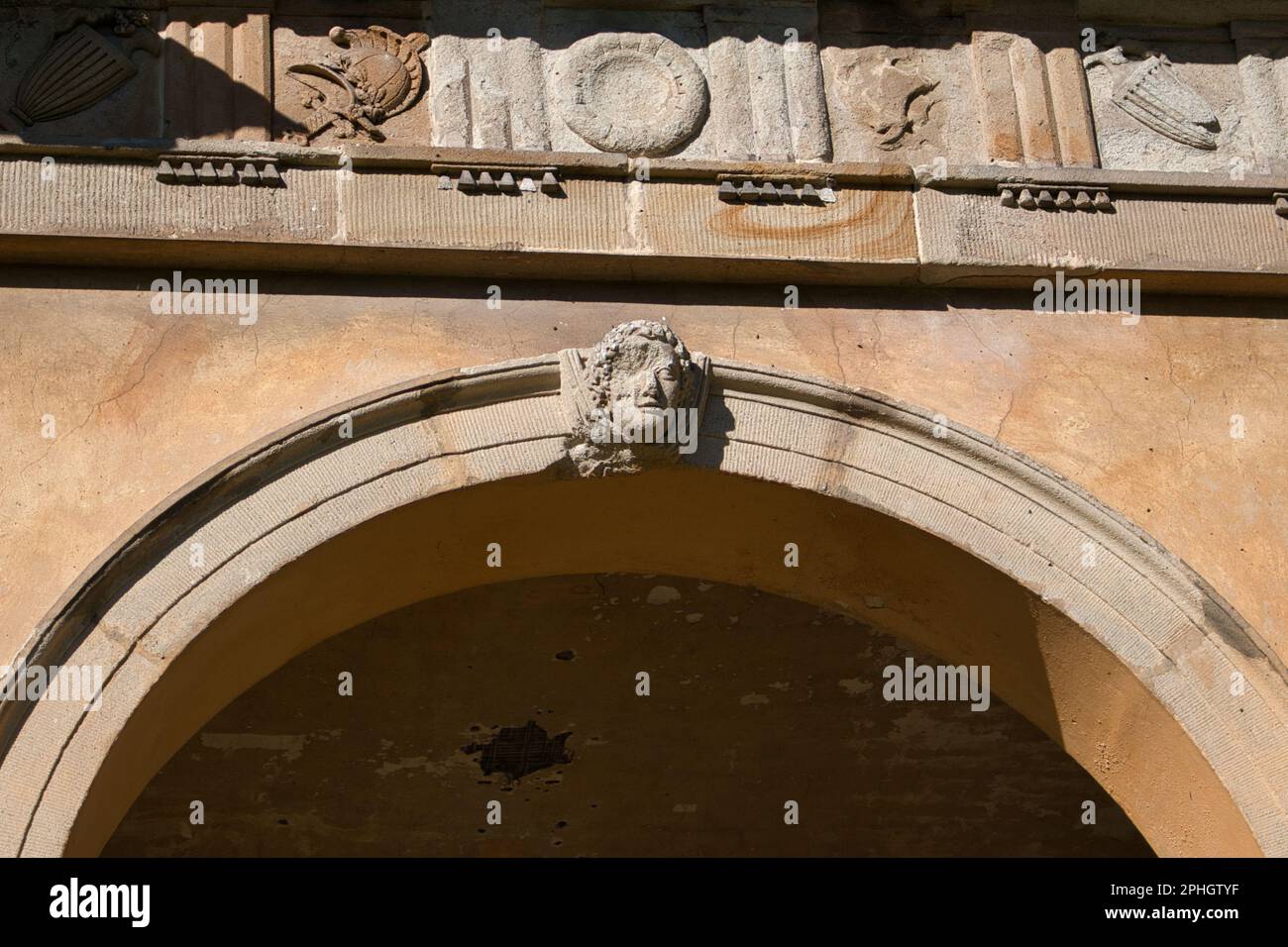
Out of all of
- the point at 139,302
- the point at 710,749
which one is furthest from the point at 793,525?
the point at 710,749

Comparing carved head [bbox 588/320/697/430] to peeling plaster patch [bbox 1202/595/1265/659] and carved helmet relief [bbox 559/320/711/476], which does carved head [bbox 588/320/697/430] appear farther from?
peeling plaster patch [bbox 1202/595/1265/659]

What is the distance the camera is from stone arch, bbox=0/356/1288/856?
5.50 m

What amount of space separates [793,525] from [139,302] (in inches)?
76.1

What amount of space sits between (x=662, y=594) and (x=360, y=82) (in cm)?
233

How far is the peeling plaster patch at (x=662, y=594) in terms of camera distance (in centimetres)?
764

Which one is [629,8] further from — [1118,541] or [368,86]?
[1118,541]

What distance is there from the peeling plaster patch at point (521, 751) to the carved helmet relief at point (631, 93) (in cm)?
278

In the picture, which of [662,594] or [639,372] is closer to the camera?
[639,372]

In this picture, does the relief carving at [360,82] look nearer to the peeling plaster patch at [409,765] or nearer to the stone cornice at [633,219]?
the stone cornice at [633,219]

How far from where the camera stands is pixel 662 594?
768 cm
